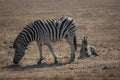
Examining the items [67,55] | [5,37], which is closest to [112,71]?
Result: [67,55]

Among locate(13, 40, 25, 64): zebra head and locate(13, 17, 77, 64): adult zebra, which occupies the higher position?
locate(13, 17, 77, 64): adult zebra

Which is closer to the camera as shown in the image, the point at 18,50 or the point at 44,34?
the point at 18,50

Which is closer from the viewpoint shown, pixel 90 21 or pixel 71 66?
pixel 71 66

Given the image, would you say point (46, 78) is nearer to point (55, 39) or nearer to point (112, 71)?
point (112, 71)

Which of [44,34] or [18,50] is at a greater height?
[44,34]

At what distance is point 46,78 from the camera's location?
40.7 feet

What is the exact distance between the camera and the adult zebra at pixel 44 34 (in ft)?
49.7

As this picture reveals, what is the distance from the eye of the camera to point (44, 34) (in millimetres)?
15414

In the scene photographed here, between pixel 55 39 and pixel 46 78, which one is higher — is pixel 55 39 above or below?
above

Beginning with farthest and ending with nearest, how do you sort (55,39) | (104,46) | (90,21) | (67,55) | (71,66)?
(90,21) < (104,46) < (67,55) < (55,39) < (71,66)

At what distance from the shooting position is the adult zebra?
49.7ft

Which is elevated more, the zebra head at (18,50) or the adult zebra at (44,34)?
the adult zebra at (44,34)

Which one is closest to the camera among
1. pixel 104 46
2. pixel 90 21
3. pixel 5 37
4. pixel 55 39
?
pixel 55 39

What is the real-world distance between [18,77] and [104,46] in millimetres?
6631
